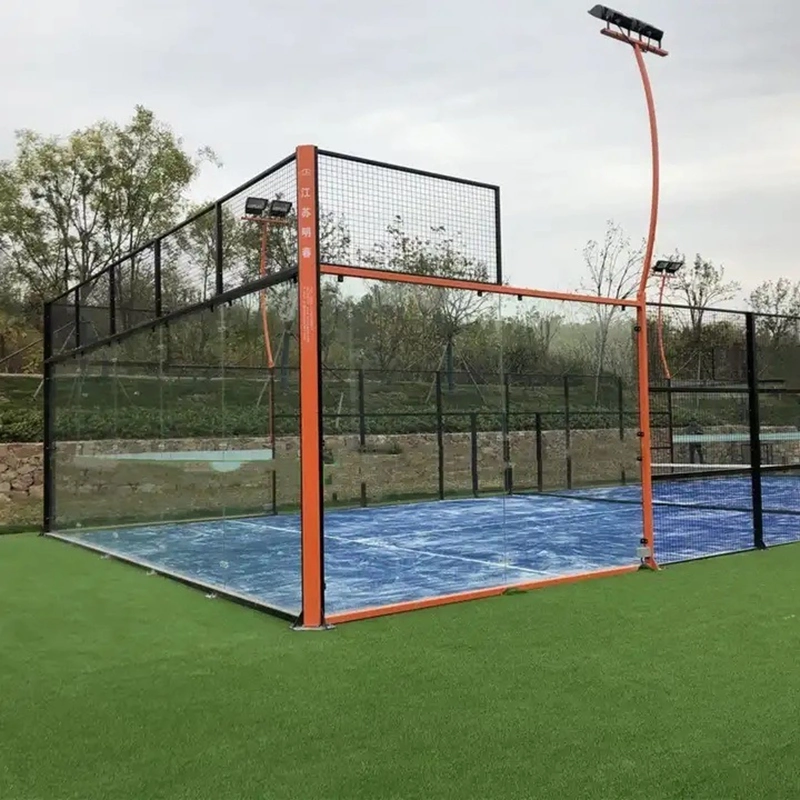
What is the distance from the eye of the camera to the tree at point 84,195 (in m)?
17.2

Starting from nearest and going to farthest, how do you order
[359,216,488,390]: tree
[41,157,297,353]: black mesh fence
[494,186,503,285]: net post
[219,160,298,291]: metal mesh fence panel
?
[219,160,298,291]: metal mesh fence panel → [41,157,297,353]: black mesh fence → [359,216,488,390]: tree → [494,186,503,285]: net post

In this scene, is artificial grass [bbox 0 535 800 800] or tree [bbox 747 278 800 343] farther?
tree [bbox 747 278 800 343]

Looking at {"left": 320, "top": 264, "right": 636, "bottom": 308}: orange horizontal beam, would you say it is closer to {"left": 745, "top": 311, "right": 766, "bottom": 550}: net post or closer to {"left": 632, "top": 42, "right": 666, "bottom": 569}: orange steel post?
{"left": 632, "top": 42, "right": 666, "bottom": 569}: orange steel post

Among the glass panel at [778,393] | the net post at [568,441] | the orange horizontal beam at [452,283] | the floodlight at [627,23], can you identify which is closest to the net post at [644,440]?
the orange horizontal beam at [452,283]

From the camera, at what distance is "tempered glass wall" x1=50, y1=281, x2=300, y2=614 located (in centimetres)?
607

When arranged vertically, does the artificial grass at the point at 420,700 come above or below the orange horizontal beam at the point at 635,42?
below

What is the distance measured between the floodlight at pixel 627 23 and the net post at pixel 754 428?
2.39 metres

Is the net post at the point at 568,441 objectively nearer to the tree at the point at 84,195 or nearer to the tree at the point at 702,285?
the tree at the point at 84,195

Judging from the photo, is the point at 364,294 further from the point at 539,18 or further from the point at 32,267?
the point at 32,267

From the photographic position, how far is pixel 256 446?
7023 millimetres

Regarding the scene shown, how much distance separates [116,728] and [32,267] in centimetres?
1642

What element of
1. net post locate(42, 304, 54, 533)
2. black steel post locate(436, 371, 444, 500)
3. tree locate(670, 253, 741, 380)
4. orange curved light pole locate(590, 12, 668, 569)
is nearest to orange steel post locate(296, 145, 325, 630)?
orange curved light pole locate(590, 12, 668, 569)

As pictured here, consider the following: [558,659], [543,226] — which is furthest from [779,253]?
[558,659]

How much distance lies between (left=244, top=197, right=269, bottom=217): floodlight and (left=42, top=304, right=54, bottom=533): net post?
5057 millimetres
